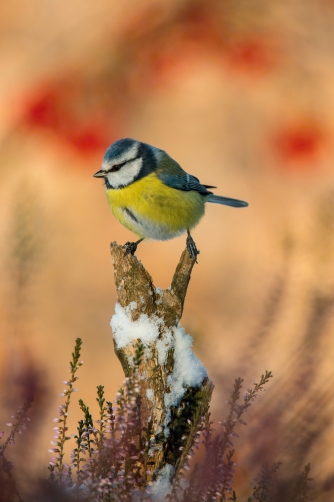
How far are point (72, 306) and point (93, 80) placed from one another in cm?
127

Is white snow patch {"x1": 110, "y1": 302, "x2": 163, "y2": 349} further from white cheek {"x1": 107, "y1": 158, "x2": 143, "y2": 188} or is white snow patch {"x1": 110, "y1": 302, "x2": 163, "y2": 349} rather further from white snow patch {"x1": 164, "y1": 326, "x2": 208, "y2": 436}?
white cheek {"x1": 107, "y1": 158, "x2": 143, "y2": 188}

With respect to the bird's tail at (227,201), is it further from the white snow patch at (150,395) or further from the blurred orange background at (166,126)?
the white snow patch at (150,395)

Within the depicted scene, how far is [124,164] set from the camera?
1.79 metres

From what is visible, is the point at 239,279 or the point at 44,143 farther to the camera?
the point at 44,143

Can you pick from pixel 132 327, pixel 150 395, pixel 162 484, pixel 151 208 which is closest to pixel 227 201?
pixel 151 208

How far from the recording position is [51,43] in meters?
3.05

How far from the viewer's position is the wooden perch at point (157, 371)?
1166mm

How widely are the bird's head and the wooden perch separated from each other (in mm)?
449

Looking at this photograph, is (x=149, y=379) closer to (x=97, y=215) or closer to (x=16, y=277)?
(x=16, y=277)

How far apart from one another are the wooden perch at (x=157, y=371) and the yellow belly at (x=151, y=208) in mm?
387

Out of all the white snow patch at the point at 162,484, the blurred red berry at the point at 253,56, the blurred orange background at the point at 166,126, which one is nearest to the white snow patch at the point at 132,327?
the white snow patch at the point at 162,484

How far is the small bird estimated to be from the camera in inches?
70.2

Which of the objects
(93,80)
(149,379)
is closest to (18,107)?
(93,80)

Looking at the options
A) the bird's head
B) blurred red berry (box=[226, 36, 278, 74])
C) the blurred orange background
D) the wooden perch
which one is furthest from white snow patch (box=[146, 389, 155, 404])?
blurred red berry (box=[226, 36, 278, 74])
